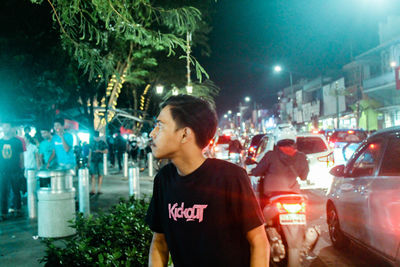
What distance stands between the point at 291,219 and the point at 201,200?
315 centimetres

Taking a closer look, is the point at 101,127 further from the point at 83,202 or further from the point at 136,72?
the point at 83,202

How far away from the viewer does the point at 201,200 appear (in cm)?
212

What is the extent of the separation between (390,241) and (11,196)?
860 cm

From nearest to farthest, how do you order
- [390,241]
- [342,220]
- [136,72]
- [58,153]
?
[390,241]
[342,220]
[58,153]
[136,72]

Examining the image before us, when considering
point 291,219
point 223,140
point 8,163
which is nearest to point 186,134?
point 291,219

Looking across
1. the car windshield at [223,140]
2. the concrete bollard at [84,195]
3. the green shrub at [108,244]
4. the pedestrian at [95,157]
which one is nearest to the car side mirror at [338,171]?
the green shrub at [108,244]

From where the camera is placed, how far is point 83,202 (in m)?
8.13

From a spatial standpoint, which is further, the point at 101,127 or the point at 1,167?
the point at 101,127

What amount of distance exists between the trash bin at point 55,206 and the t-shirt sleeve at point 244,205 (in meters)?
5.49

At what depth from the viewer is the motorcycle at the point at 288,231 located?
493 cm

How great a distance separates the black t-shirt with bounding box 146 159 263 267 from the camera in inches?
82.9

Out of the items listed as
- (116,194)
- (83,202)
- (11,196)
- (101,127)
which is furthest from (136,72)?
(83,202)

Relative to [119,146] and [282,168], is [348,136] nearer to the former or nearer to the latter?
[119,146]

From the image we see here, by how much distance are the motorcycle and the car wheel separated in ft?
4.46
